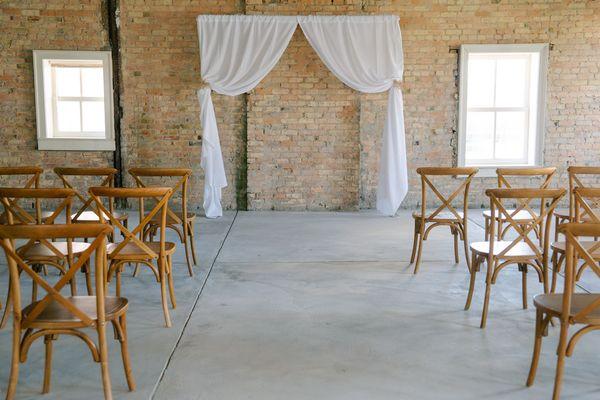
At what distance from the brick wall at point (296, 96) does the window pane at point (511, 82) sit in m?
0.38

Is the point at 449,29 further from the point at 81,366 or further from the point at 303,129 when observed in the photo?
the point at 81,366

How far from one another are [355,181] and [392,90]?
4.84 feet

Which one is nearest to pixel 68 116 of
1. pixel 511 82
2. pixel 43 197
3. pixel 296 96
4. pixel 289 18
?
pixel 296 96

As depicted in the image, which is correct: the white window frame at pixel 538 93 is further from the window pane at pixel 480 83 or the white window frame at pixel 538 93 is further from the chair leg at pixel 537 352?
the chair leg at pixel 537 352

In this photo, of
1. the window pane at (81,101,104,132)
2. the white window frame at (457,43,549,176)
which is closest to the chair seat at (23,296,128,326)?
the window pane at (81,101,104,132)

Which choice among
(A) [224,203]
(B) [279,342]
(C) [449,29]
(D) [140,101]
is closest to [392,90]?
(C) [449,29]

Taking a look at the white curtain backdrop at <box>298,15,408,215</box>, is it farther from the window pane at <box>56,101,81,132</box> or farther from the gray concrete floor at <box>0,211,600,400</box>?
the window pane at <box>56,101,81,132</box>

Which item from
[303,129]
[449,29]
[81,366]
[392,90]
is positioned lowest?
[81,366]

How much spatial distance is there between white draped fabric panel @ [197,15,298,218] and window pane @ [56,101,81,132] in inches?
84.0

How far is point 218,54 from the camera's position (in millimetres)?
8703

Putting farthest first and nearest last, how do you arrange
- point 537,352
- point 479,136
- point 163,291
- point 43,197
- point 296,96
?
1. point 479,136
2. point 296,96
3. point 163,291
4. point 43,197
5. point 537,352

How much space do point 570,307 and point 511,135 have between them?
7.06 meters

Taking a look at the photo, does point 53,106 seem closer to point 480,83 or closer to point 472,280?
point 480,83

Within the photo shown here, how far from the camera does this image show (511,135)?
9.47 metres
